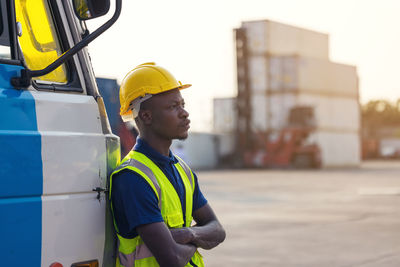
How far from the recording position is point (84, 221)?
7.53 feet

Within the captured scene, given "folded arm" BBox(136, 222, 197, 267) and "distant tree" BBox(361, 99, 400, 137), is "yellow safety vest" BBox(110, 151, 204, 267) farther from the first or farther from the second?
"distant tree" BBox(361, 99, 400, 137)

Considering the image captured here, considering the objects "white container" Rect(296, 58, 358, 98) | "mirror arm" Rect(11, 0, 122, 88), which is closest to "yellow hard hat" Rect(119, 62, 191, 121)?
"mirror arm" Rect(11, 0, 122, 88)

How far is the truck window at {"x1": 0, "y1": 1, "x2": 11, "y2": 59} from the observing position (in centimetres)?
223

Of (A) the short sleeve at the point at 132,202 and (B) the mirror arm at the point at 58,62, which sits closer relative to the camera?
(B) the mirror arm at the point at 58,62

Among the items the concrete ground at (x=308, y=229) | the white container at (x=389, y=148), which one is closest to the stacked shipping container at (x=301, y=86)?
the white container at (x=389, y=148)

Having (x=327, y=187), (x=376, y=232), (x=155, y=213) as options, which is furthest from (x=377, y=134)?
(x=155, y=213)

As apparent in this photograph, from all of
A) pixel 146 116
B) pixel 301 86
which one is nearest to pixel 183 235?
pixel 146 116

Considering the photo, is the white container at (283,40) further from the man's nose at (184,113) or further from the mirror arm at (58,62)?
the mirror arm at (58,62)

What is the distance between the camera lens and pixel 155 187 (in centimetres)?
247

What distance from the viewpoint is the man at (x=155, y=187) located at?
2.40 metres

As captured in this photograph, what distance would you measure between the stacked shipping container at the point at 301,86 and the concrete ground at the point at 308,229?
67.0ft

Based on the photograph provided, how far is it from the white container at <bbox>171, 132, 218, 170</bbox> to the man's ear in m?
32.3

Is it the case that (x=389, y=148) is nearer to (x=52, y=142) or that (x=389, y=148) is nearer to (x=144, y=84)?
(x=144, y=84)

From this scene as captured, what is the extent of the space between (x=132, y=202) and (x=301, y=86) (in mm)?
33689
